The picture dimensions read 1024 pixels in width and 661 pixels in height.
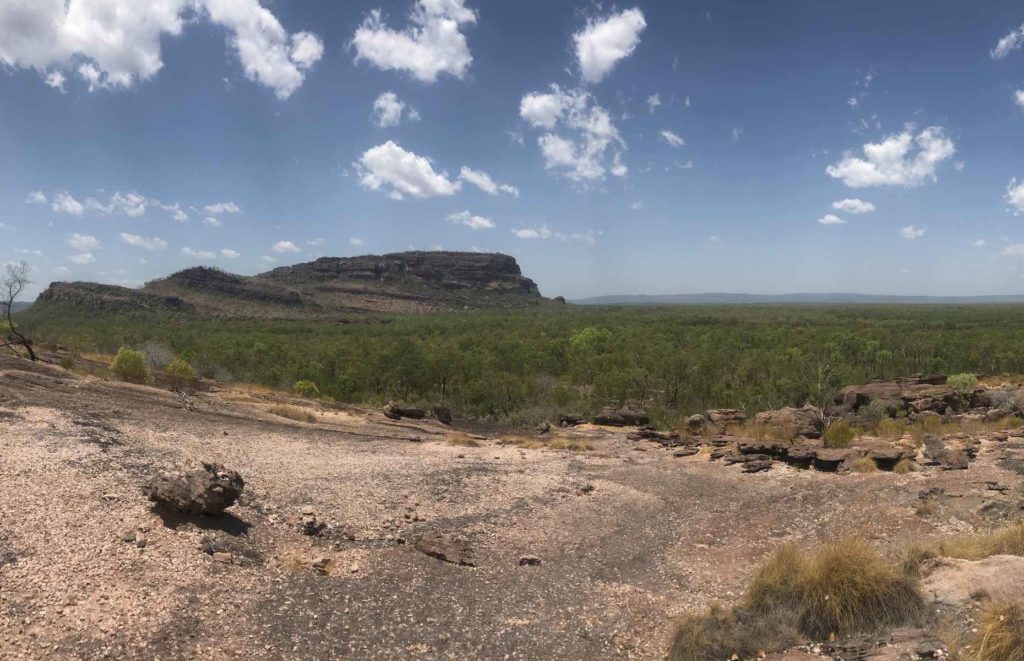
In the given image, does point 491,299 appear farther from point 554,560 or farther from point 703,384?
point 554,560

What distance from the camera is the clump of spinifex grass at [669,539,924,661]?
7.62 meters

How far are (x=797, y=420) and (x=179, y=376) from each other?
29559 millimetres

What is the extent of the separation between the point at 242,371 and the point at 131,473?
36.3 m

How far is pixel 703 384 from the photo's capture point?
44281 millimetres

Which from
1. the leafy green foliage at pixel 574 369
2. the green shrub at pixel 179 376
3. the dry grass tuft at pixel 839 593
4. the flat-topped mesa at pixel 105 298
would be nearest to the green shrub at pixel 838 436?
the leafy green foliage at pixel 574 369

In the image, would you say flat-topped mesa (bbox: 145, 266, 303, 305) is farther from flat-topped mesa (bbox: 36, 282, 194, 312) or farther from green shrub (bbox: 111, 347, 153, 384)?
green shrub (bbox: 111, 347, 153, 384)

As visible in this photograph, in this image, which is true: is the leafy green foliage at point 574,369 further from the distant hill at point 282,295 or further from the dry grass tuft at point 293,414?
the distant hill at point 282,295

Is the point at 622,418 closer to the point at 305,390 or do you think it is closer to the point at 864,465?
the point at 864,465

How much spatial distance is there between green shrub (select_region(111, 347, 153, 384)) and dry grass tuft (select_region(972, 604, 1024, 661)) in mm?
28736

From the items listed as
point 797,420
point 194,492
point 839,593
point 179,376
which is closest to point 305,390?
point 179,376

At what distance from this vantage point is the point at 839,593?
26.2ft

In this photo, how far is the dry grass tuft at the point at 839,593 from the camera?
759cm

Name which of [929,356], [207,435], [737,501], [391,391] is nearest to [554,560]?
[737,501]

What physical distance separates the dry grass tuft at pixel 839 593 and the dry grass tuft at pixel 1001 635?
1039 millimetres
